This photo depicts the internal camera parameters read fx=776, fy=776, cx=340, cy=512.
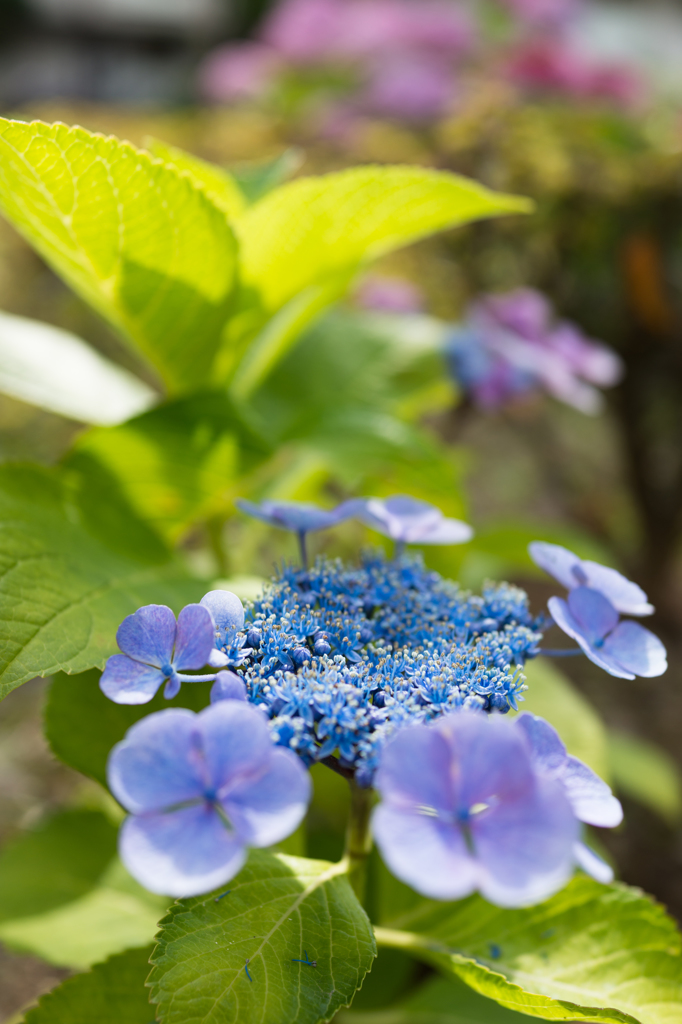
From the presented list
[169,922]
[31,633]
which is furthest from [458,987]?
[31,633]

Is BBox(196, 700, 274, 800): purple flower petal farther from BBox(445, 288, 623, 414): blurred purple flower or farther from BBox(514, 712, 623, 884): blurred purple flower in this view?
BBox(445, 288, 623, 414): blurred purple flower

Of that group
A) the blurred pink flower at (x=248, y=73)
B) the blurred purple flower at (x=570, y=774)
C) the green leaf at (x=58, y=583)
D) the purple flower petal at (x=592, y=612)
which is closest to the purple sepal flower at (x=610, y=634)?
the purple flower petal at (x=592, y=612)

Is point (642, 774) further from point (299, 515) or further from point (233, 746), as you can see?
point (233, 746)

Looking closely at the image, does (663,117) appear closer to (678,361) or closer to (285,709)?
(678,361)

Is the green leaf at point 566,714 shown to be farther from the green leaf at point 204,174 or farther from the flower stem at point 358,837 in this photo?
the green leaf at point 204,174

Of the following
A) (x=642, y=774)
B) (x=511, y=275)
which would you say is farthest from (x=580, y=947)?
(x=511, y=275)

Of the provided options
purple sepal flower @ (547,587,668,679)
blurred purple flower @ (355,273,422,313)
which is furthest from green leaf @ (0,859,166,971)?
blurred purple flower @ (355,273,422,313)
